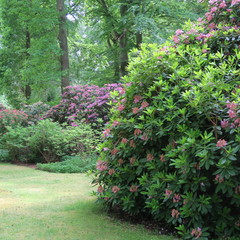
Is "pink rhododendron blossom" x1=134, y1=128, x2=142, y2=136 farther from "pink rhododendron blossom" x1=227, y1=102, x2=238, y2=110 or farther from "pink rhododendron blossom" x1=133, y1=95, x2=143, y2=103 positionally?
"pink rhododendron blossom" x1=227, y1=102, x2=238, y2=110

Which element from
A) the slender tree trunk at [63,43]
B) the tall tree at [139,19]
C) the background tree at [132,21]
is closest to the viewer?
the tall tree at [139,19]

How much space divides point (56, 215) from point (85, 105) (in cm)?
891

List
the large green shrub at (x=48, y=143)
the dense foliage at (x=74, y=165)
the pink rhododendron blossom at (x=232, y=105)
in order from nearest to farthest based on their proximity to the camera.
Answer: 1. the pink rhododendron blossom at (x=232, y=105)
2. the dense foliage at (x=74, y=165)
3. the large green shrub at (x=48, y=143)

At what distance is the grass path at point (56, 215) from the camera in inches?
139

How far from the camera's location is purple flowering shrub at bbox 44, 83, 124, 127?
1234 centimetres

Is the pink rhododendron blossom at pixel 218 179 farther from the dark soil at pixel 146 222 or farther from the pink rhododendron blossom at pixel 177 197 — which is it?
the dark soil at pixel 146 222

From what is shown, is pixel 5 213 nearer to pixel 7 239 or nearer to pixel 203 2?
pixel 7 239

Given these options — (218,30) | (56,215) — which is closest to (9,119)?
(56,215)

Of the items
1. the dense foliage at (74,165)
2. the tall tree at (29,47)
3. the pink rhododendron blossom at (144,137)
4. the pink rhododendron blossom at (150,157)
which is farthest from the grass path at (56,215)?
the tall tree at (29,47)

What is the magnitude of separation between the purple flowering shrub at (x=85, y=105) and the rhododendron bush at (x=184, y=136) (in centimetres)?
760

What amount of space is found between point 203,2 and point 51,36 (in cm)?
1353

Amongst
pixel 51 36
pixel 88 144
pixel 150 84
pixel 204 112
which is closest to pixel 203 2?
pixel 150 84

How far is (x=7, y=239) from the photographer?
3.38 metres

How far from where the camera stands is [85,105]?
511 inches
